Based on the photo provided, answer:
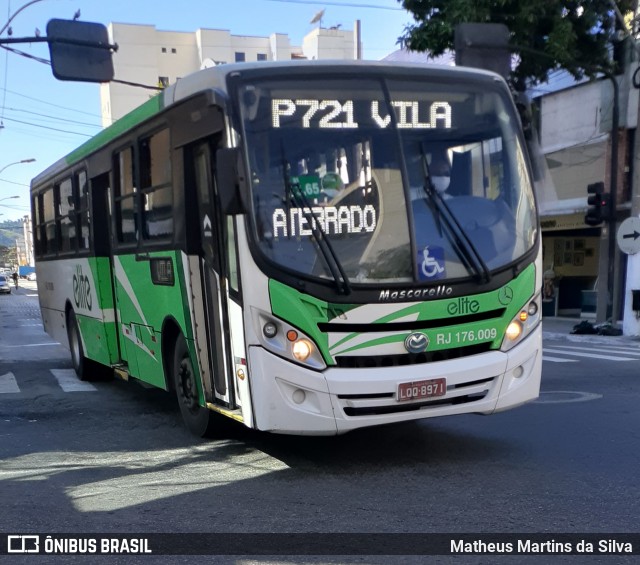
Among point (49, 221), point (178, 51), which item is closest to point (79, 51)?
point (49, 221)

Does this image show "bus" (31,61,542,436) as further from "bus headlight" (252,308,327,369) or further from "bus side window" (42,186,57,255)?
"bus side window" (42,186,57,255)

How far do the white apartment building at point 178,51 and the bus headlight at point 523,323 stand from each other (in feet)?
215

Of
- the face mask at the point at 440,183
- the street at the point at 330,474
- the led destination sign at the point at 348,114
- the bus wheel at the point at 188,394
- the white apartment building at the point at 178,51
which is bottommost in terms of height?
the street at the point at 330,474

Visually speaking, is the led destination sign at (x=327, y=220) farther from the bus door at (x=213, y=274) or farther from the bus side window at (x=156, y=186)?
the bus side window at (x=156, y=186)

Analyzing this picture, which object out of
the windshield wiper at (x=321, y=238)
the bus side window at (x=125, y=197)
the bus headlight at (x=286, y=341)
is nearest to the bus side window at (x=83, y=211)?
the bus side window at (x=125, y=197)

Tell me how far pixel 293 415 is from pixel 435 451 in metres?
1.64

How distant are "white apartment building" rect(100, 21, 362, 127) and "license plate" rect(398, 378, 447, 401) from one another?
66325mm

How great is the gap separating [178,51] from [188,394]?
71485 millimetres

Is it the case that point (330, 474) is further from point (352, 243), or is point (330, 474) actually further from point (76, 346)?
point (76, 346)

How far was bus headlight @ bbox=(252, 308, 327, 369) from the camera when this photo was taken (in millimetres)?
5273

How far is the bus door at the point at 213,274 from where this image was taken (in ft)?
19.2

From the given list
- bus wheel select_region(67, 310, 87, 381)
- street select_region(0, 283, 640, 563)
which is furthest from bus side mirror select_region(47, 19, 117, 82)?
street select_region(0, 283, 640, 563)

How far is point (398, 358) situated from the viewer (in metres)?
5.41

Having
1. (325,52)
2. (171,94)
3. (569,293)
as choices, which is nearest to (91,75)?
(171,94)
